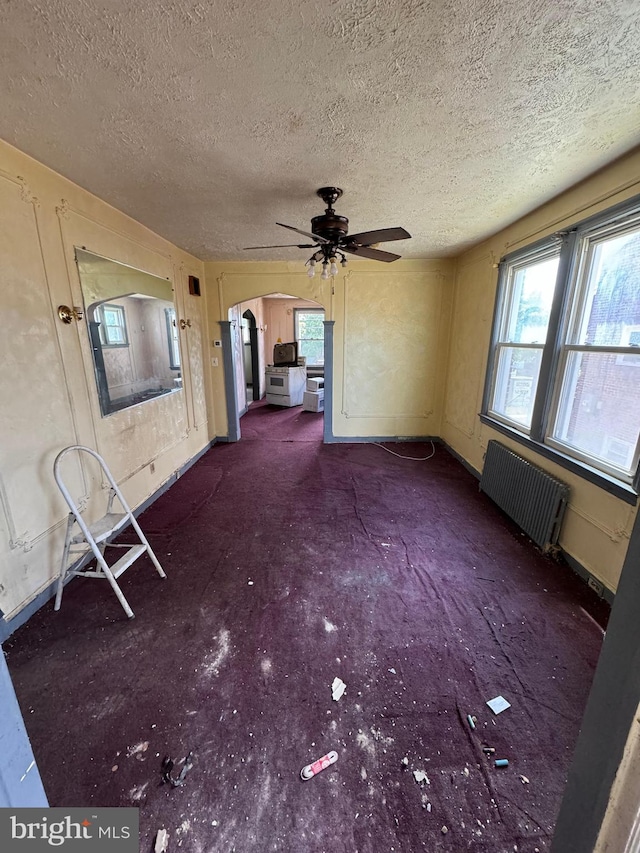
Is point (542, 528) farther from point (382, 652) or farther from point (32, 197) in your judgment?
point (32, 197)

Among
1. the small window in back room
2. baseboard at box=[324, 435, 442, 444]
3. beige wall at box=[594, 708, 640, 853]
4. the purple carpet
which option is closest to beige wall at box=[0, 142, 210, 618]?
the purple carpet

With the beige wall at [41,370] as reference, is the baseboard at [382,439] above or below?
below

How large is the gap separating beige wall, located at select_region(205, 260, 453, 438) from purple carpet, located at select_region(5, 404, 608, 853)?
2.40 meters

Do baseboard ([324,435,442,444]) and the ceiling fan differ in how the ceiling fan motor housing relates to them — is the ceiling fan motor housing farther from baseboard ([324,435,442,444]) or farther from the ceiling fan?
baseboard ([324,435,442,444])

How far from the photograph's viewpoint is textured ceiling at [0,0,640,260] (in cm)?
114

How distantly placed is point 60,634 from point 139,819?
1102 mm

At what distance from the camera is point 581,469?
2.31m

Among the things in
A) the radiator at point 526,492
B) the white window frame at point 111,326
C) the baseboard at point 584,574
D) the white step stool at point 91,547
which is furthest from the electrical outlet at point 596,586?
the white window frame at point 111,326

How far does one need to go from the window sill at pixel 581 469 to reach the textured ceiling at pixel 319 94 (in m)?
1.88

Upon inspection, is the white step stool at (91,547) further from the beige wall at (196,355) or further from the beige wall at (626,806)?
the beige wall at (626,806)

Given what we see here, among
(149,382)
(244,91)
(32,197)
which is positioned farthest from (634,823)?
(149,382)

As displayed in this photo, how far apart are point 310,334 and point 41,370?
25.1ft

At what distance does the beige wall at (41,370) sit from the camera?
1876mm

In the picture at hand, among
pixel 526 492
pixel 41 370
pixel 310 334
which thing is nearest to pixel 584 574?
pixel 526 492
